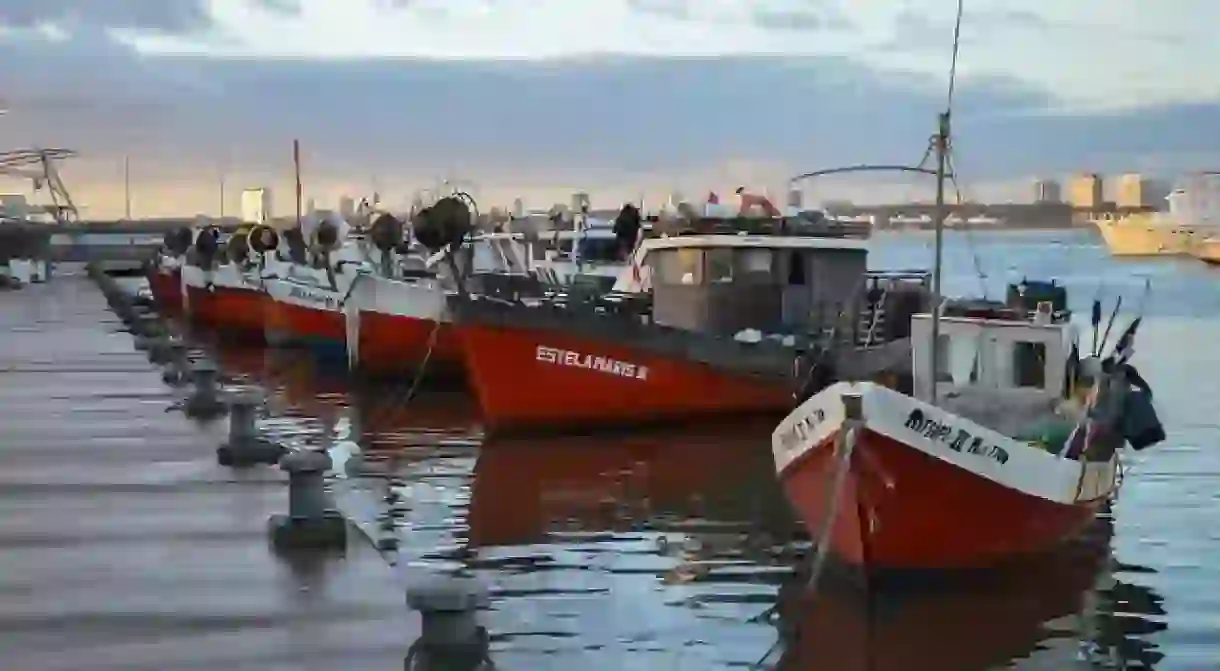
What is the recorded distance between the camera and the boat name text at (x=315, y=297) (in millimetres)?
31781

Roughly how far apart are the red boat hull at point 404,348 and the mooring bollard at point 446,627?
752 inches

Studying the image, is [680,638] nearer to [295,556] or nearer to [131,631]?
[295,556]

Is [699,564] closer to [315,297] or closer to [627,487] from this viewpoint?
[627,487]

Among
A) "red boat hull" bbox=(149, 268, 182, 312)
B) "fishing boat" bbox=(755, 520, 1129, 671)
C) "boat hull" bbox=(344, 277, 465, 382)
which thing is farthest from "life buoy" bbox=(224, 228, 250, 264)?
"fishing boat" bbox=(755, 520, 1129, 671)

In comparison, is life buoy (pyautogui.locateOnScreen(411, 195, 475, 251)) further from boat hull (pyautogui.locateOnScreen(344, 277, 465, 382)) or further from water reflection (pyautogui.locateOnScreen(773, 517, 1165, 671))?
water reflection (pyautogui.locateOnScreen(773, 517, 1165, 671))

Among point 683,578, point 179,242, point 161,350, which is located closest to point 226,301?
point 161,350

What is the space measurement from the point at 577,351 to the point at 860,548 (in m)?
8.76

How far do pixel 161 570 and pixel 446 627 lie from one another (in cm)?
305

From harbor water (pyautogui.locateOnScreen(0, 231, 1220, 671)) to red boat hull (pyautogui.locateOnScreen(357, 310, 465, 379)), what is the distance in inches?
160

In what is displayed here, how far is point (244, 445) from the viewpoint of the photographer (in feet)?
47.5

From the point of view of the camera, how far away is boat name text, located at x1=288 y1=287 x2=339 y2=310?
104 ft

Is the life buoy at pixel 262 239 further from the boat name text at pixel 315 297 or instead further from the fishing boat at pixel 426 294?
the fishing boat at pixel 426 294

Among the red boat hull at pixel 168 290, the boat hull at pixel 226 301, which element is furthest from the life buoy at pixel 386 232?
the red boat hull at pixel 168 290

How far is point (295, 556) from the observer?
403 inches
